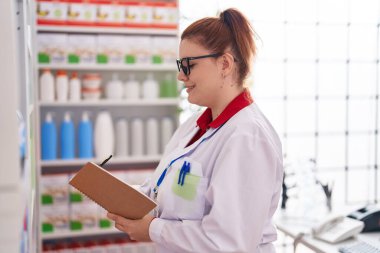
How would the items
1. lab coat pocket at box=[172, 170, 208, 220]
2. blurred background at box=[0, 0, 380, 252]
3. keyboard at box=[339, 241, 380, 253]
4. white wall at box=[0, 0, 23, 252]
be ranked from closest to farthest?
1. white wall at box=[0, 0, 23, 252]
2. lab coat pocket at box=[172, 170, 208, 220]
3. keyboard at box=[339, 241, 380, 253]
4. blurred background at box=[0, 0, 380, 252]

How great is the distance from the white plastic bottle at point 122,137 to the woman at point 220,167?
71.4 inches

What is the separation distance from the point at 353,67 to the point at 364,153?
0.93 meters

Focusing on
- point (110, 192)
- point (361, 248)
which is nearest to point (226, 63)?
point (110, 192)

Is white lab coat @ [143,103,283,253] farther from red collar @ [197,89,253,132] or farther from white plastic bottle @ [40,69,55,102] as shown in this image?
white plastic bottle @ [40,69,55,102]

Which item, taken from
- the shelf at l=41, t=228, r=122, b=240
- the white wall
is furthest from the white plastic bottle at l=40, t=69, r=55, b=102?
the white wall

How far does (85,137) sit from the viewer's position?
11.8ft

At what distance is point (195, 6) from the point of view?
4285mm

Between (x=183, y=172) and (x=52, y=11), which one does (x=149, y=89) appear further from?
(x=183, y=172)

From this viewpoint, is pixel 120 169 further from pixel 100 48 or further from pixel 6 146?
pixel 6 146

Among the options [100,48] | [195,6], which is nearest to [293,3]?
[195,6]

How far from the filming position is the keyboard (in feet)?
7.29

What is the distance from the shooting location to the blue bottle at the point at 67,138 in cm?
356

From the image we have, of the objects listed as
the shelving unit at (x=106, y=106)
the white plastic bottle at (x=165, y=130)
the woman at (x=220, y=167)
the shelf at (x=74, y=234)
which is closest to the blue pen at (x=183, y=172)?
the woman at (x=220, y=167)

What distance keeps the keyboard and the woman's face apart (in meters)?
1.04
